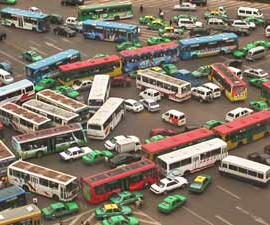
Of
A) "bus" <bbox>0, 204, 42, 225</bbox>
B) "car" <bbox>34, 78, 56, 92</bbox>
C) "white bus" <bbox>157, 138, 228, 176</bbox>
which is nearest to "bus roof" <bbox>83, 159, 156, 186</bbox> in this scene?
"white bus" <bbox>157, 138, 228, 176</bbox>

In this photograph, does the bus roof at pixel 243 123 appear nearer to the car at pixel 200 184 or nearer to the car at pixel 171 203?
the car at pixel 200 184

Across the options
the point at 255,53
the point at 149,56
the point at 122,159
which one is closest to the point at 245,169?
the point at 122,159

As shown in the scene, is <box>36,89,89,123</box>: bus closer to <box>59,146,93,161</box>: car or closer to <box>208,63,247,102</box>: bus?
<box>59,146,93,161</box>: car

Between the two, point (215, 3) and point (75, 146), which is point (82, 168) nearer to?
point (75, 146)

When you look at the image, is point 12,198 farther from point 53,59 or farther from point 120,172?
point 53,59

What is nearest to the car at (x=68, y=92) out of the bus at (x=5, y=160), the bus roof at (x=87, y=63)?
the bus roof at (x=87, y=63)

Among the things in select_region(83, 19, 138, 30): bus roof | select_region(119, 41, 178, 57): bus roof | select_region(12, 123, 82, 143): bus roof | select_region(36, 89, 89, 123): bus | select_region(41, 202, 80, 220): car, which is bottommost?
select_region(41, 202, 80, 220): car
